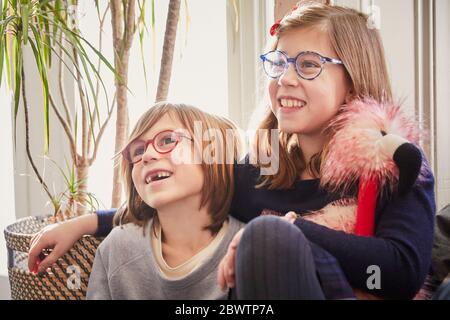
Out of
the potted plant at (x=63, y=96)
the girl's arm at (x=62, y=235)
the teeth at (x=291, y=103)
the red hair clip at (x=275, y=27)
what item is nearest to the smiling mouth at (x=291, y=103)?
the teeth at (x=291, y=103)

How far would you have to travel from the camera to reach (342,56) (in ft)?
2.86

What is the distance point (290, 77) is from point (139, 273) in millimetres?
381

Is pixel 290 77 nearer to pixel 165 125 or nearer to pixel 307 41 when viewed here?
pixel 307 41

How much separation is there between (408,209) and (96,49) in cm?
60

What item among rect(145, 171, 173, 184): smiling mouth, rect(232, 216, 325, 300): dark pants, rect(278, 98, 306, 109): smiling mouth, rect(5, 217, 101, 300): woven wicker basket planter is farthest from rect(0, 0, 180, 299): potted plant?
rect(232, 216, 325, 300): dark pants

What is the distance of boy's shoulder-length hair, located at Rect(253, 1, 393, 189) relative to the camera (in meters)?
0.88

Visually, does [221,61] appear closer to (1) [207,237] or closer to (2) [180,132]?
(2) [180,132]

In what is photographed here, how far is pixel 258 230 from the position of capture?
2.55 ft

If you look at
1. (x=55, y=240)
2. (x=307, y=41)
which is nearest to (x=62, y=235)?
(x=55, y=240)

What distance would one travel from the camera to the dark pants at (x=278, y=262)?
30.0 inches

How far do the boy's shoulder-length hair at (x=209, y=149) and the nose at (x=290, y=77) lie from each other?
0.38 ft

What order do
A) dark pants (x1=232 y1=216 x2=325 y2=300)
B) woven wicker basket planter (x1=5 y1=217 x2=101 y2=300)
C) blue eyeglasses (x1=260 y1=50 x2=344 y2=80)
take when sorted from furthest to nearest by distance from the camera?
1. woven wicker basket planter (x1=5 y1=217 x2=101 y2=300)
2. blue eyeglasses (x1=260 y1=50 x2=344 y2=80)
3. dark pants (x1=232 y1=216 x2=325 y2=300)

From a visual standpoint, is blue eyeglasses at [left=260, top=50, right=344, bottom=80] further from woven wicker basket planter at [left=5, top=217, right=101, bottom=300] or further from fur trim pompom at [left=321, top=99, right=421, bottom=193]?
woven wicker basket planter at [left=5, top=217, right=101, bottom=300]

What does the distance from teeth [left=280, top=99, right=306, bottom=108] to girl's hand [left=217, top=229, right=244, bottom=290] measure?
0.68 ft
